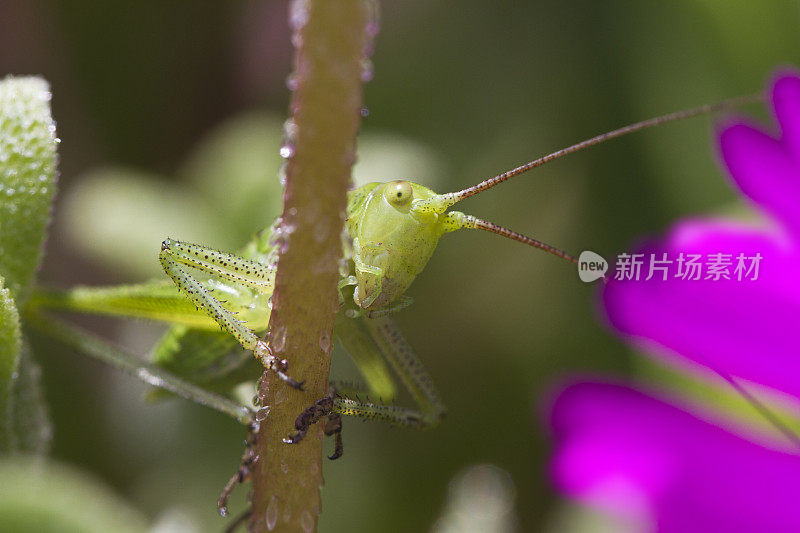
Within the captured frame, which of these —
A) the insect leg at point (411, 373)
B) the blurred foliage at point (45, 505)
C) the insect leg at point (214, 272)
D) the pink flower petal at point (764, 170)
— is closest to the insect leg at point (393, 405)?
the insect leg at point (411, 373)

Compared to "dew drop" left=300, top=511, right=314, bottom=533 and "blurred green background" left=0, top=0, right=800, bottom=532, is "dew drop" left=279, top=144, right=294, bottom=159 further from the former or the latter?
"blurred green background" left=0, top=0, right=800, bottom=532

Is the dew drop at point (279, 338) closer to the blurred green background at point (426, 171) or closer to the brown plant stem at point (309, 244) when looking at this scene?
the brown plant stem at point (309, 244)

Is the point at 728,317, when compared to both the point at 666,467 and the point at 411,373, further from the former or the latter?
the point at 411,373

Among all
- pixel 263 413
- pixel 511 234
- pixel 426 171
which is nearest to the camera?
pixel 263 413

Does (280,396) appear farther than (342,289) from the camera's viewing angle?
No

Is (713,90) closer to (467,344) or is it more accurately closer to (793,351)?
(467,344)

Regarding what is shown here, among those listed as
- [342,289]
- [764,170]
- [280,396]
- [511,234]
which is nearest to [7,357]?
[280,396]

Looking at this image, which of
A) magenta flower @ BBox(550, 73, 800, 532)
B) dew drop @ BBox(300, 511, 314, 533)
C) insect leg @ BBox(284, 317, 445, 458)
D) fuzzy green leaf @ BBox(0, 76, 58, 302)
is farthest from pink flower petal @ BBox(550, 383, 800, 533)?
fuzzy green leaf @ BBox(0, 76, 58, 302)

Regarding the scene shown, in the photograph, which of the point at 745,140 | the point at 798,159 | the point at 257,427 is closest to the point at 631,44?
the point at 745,140
